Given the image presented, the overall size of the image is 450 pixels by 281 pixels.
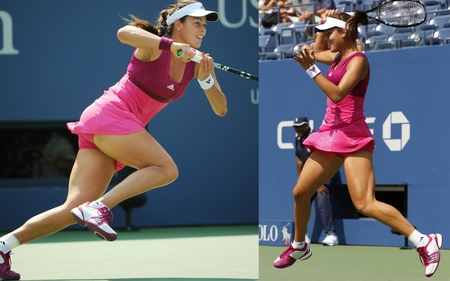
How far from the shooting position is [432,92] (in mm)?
7070

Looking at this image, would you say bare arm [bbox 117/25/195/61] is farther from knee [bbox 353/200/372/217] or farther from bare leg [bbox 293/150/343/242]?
knee [bbox 353/200/372/217]

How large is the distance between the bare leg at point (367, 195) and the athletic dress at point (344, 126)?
65mm

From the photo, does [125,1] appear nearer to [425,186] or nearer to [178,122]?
[178,122]

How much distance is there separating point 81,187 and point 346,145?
141 cm

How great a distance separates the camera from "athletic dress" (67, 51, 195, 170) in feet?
12.7

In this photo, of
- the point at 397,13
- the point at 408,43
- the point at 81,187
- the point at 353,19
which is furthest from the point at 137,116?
the point at 408,43

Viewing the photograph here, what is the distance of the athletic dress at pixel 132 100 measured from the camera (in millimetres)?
3871

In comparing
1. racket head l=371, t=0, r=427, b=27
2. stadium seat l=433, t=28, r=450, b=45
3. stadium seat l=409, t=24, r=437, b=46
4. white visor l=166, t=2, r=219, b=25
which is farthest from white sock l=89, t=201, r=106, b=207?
stadium seat l=409, t=24, r=437, b=46

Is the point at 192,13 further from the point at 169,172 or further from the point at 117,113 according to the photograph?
the point at 169,172

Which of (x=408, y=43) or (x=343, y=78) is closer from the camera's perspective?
(x=343, y=78)

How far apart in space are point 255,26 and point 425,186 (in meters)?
2.79

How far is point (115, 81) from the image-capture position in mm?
8742

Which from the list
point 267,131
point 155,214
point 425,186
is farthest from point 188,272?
point 155,214

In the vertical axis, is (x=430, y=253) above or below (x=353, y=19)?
below
